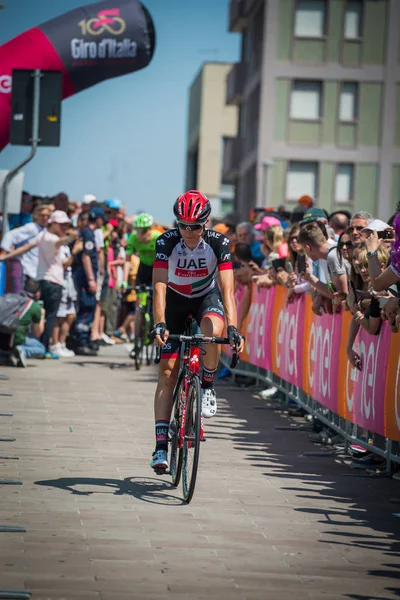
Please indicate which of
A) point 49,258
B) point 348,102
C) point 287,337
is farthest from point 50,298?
point 348,102

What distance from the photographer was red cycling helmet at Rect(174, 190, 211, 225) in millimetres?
9703

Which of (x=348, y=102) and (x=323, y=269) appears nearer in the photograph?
(x=323, y=269)

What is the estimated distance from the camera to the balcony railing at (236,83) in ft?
214

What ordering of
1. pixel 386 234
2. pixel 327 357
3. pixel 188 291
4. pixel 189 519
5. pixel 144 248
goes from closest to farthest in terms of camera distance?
pixel 189 519, pixel 188 291, pixel 386 234, pixel 327 357, pixel 144 248

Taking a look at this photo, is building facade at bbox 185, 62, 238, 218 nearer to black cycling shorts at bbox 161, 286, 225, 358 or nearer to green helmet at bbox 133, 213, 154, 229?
green helmet at bbox 133, 213, 154, 229

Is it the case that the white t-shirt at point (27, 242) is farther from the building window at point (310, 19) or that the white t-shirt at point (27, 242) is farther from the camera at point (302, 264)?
the building window at point (310, 19)

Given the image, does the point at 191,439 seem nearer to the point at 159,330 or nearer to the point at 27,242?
the point at 159,330

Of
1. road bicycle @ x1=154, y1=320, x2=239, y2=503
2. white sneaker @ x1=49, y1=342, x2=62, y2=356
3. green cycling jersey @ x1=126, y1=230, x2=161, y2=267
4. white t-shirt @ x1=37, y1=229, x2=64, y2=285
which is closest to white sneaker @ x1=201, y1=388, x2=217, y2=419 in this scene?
road bicycle @ x1=154, y1=320, x2=239, y2=503

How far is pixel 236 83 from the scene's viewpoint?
66.8 meters

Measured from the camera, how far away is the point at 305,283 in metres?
15.3

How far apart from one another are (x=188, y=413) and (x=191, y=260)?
3.64 feet

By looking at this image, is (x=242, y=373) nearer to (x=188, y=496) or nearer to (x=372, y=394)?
(x=372, y=394)

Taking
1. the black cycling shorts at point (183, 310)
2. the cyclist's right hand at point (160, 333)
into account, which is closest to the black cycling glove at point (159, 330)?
the cyclist's right hand at point (160, 333)

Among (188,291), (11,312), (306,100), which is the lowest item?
(11,312)
